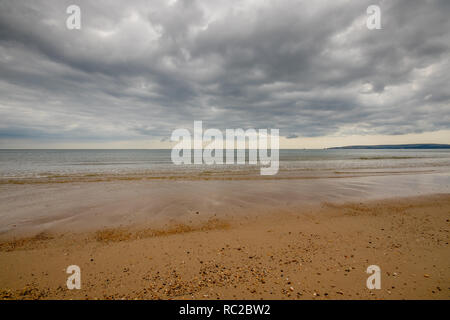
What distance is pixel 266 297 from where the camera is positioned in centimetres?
355

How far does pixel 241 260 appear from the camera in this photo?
4.76m

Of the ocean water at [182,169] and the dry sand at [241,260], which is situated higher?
the ocean water at [182,169]

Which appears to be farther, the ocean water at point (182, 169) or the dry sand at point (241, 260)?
the ocean water at point (182, 169)

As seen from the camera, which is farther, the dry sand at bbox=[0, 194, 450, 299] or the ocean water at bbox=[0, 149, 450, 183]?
the ocean water at bbox=[0, 149, 450, 183]

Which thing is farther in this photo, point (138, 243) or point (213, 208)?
point (213, 208)

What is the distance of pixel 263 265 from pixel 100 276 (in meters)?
3.81

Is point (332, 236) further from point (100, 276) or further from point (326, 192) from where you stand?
point (326, 192)

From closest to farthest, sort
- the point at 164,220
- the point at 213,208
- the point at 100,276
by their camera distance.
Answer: the point at 100,276 < the point at 164,220 < the point at 213,208

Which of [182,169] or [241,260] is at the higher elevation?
[182,169]

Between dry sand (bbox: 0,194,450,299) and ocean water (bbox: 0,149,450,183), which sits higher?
ocean water (bbox: 0,149,450,183)

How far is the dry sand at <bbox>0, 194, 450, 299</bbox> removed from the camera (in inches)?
147

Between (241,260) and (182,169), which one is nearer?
(241,260)

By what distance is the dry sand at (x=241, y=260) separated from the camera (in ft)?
12.2
